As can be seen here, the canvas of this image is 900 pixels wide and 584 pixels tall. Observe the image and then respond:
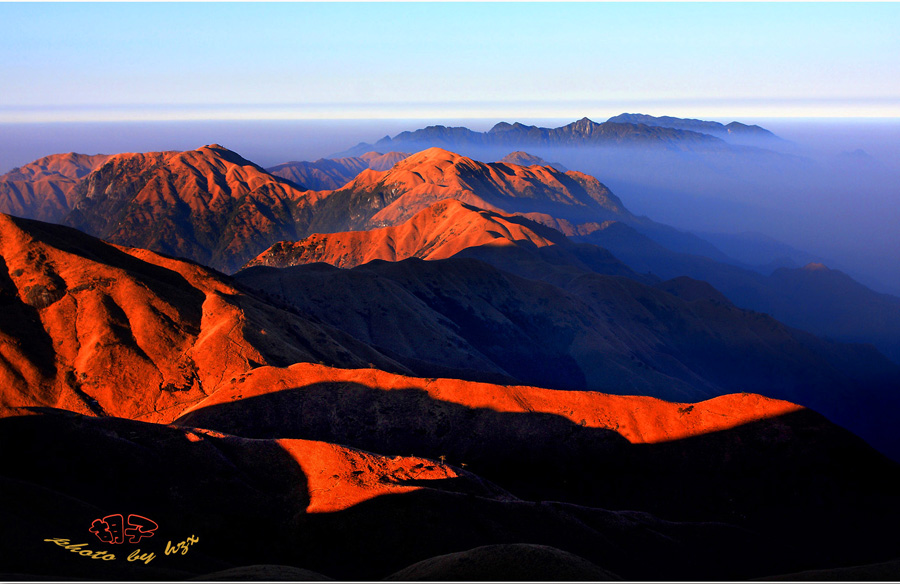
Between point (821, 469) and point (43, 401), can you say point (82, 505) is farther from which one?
point (821, 469)

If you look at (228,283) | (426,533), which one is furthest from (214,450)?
(228,283)

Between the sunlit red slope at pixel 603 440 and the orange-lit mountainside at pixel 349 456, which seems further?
the sunlit red slope at pixel 603 440

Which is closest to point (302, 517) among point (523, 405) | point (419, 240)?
point (523, 405)
